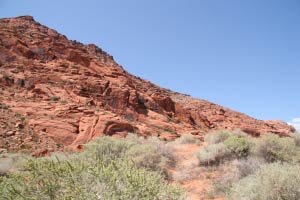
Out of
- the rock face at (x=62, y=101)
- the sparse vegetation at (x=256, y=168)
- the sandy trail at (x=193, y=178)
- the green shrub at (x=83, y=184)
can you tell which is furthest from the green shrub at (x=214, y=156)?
the rock face at (x=62, y=101)

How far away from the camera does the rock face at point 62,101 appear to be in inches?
687

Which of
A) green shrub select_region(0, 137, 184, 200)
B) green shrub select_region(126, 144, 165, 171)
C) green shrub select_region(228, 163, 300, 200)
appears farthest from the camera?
green shrub select_region(126, 144, 165, 171)

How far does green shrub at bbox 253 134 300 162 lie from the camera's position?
9.41 meters

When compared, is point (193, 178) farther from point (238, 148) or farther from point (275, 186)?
point (275, 186)

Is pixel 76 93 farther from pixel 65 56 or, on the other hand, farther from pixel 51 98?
pixel 65 56

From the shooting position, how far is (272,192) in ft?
17.6

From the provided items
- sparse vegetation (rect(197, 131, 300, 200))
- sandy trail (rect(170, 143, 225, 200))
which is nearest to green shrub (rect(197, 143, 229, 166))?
sparse vegetation (rect(197, 131, 300, 200))

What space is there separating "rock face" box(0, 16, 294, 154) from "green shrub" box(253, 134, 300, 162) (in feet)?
35.0

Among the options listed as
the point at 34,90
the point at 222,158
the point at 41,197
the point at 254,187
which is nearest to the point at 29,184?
the point at 41,197

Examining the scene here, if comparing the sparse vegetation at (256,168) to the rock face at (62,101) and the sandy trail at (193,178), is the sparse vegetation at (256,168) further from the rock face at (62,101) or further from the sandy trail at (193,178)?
the rock face at (62,101)

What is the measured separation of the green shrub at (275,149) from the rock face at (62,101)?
10.7 metres

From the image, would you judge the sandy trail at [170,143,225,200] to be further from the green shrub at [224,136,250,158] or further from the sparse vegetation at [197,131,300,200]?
the green shrub at [224,136,250,158]

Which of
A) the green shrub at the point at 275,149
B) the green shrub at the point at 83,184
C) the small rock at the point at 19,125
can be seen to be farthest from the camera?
the small rock at the point at 19,125

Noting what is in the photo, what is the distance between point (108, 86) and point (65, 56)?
8.60 meters
